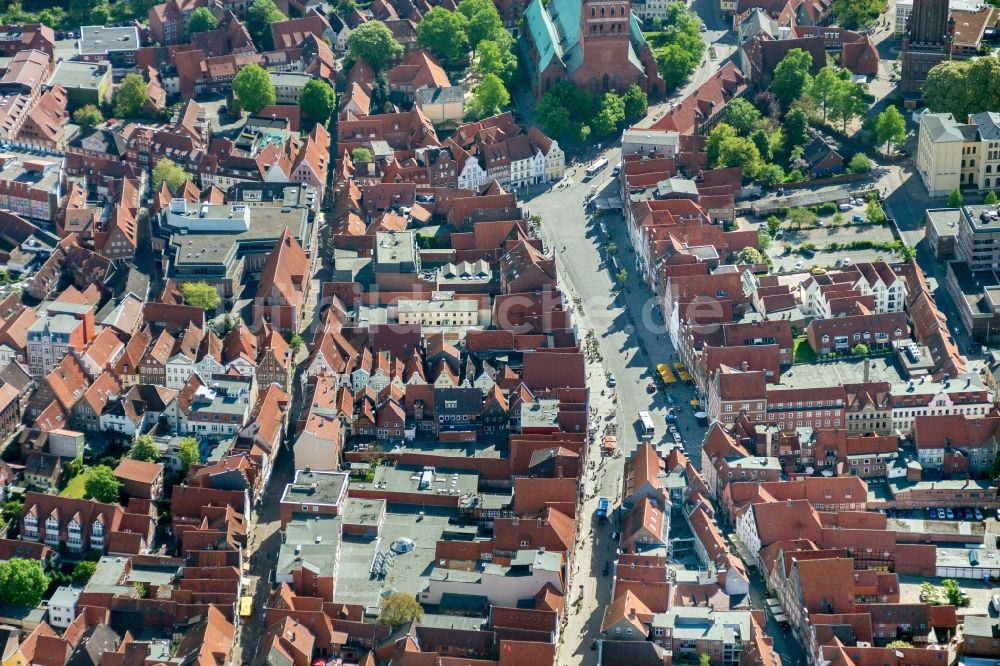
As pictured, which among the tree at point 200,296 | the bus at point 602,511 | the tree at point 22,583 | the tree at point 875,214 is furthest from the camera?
the tree at point 875,214

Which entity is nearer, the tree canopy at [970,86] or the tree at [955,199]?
the tree at [955,199]

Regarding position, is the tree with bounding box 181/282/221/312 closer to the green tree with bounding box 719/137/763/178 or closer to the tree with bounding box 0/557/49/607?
the tree with bounding box 0/557/49/607

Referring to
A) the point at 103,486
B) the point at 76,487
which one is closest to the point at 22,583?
the point at 103,486

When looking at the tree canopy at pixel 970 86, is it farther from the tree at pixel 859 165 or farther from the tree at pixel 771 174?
the tree at pixel 771 174

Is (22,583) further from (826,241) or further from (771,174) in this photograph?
(771,174)

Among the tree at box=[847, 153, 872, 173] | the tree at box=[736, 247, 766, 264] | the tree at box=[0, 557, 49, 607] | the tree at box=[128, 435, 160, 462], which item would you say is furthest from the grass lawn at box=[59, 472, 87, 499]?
the tree at box=[847, 153, 872, 173]

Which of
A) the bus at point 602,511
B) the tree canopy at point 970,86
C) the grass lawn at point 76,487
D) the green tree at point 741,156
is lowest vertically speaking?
the bus at point 602,511

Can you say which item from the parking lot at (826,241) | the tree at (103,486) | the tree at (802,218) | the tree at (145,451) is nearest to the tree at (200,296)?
the tree at (145,451)

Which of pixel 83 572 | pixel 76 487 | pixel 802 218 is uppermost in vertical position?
pixel 802 218
